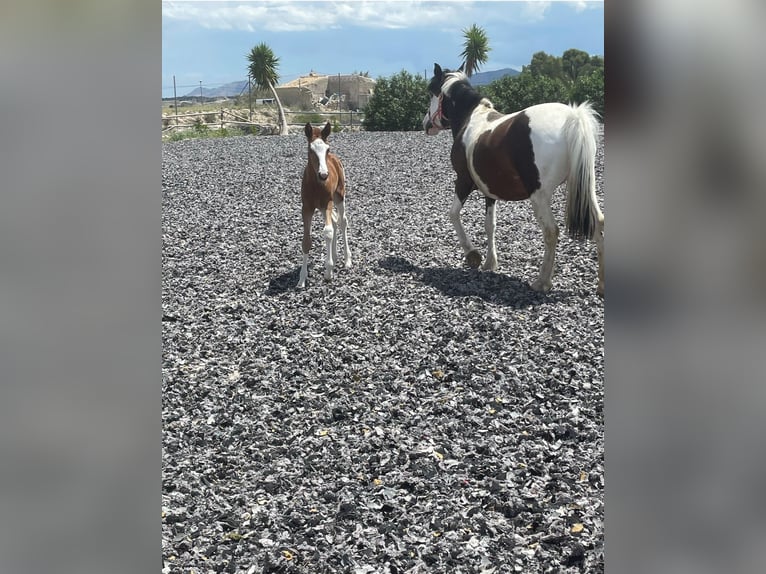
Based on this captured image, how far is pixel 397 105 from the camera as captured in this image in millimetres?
27578

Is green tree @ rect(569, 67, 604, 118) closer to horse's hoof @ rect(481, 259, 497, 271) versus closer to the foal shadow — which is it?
horse's hoof @ rect(481, 259, 497, 271)

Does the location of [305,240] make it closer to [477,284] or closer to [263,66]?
[477,284]

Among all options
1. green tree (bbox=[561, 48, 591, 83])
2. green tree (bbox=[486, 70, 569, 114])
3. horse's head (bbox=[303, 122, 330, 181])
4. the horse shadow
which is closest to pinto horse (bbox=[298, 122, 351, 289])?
horse's head (bbox=[303, 122, 330, 181])

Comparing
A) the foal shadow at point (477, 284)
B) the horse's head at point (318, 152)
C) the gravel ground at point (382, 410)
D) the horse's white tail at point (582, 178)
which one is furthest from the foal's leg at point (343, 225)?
the horse's white tail at point (582, 178)

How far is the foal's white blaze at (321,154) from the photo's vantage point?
21.9ft

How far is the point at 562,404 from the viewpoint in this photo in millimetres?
4383

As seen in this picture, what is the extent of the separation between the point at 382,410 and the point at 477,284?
3.00m

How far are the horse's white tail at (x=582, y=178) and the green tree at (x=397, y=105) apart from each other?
22032 millimetres

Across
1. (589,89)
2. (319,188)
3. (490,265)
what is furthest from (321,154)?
(589,89)

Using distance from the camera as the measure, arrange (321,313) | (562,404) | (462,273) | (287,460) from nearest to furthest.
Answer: (287,460) → (562,404) → (321,313) → (462,273)
